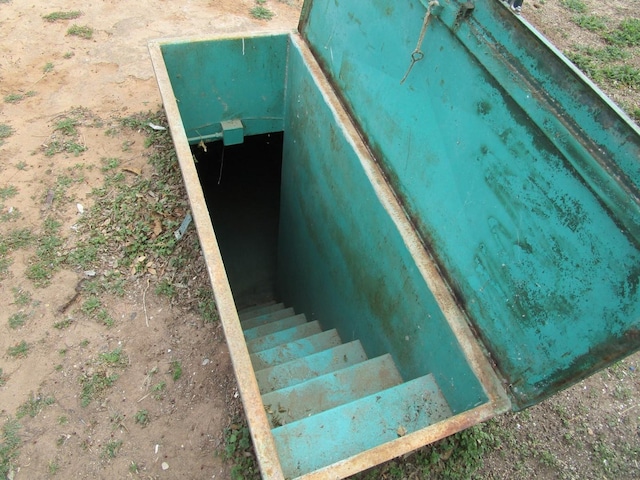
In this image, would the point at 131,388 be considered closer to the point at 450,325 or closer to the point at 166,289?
the point at 166,289

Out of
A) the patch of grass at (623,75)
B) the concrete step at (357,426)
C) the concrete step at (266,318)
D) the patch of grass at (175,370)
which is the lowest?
the concrete step at (266,318)

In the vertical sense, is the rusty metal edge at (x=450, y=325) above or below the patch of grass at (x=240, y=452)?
above

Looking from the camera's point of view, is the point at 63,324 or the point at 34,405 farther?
the point at 63,324

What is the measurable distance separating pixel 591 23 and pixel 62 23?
659 cm

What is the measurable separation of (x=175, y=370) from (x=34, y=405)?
0.79 metres

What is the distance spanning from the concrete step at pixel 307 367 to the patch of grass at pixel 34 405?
1237 mm

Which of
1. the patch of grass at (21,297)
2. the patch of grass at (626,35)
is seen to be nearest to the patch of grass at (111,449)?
the patch of grass at (21,297)

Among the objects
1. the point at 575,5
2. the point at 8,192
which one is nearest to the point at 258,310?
the point at 8,192

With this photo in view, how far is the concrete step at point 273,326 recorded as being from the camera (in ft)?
14.8

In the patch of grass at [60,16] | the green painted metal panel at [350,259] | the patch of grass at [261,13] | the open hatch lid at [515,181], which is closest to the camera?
the open hatch lid at [515,181]

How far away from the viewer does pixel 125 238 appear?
134 inches

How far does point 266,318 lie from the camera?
17.6 ft

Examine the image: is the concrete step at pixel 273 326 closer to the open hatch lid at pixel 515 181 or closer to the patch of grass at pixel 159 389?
the patch of grass at pixel 159 389

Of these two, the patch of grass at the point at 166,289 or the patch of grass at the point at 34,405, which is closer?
Result: the patch of grass at the point at 34,405
